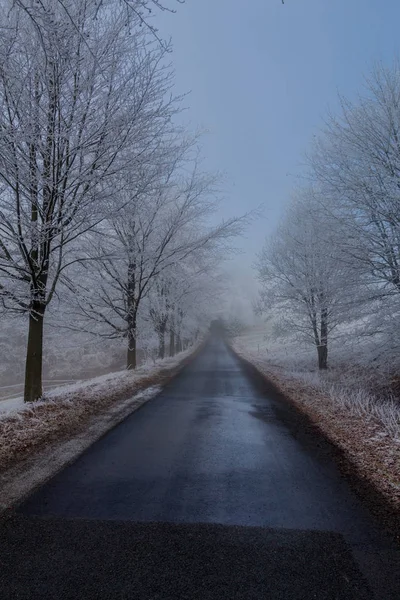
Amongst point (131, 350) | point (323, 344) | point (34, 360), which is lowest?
point (34, 360)

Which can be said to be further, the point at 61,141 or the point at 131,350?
the point at 131,350

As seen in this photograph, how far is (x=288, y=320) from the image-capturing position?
18.5m

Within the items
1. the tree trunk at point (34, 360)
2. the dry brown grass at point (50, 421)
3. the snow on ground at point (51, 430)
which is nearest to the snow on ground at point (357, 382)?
the snow on ground at point (51, 430)

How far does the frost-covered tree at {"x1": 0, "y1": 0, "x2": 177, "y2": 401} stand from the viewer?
6539 mm

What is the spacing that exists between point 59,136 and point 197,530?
652cm

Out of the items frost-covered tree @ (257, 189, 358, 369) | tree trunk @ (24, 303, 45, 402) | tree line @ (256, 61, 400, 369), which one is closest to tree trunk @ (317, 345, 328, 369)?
frost-covered tree @ (257, 189, 358, 369)

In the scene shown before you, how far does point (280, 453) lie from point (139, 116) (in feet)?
22.7

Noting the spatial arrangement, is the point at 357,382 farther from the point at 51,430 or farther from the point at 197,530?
the point at 197,530

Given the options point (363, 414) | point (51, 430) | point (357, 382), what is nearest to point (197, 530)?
point (51, 430)

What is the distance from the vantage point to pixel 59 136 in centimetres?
656

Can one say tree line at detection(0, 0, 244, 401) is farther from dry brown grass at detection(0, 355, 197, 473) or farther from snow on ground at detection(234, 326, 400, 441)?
snow on ground at detection(234, 326, 400, 441)

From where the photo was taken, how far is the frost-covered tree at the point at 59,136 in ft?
21.5

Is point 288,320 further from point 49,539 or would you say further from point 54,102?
point 49,539

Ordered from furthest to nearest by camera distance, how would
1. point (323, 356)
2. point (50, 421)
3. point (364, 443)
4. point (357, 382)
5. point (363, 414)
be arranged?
point (323, 356), point (357, 382), point (363, 414), point (50, 421), point (364, 443)
